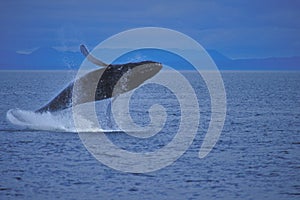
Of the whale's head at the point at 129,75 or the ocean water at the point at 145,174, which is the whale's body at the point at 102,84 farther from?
the ocean water at the point at 145,174

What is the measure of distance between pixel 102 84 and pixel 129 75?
144cm

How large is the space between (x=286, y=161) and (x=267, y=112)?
2886 centimetres

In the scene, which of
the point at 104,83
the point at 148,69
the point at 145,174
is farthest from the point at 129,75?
the point at 145,174

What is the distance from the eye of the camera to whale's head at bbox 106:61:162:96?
93.9 feet

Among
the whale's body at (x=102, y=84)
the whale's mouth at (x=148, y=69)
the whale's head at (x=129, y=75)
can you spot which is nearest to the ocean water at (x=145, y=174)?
the whale's body at (x=102, y=84)

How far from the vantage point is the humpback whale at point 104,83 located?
2895cm

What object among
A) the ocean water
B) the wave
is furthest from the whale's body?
the wave

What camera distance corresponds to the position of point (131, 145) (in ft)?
101

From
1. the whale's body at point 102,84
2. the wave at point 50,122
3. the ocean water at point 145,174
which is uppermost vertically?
the whale's body at point 102,84

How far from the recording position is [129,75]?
29.0 m

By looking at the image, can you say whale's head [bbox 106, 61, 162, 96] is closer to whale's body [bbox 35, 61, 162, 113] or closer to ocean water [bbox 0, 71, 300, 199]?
whale's body [bbox 35, 61, 162, 113]

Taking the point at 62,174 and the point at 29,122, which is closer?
the point at 62,174

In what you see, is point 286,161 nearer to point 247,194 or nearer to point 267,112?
point 247,194

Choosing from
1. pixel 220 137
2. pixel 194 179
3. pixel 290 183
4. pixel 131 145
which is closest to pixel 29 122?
pixel 131 145
